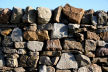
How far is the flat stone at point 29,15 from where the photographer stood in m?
3.98

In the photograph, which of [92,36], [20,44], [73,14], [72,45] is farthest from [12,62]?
[92,36]

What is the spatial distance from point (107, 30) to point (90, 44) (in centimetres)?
56

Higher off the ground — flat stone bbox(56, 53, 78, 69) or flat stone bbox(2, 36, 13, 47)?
flat stone bbox(2, 36, 13, 47)

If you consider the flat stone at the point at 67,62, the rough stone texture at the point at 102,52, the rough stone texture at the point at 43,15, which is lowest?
the flat stone at the point at 67,62

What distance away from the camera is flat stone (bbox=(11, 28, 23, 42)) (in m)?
4.04

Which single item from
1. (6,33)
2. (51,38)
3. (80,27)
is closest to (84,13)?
(80,27)

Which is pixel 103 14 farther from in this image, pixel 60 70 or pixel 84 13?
pixel 60 70

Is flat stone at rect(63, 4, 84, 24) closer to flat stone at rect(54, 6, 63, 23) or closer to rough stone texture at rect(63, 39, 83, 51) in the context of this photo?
flat stone at rect(54, 6, 63, 23)

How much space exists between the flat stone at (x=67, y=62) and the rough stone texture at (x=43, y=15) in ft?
2.95

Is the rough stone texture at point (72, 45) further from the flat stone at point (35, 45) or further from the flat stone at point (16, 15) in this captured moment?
the flat stone at point (16, 15)

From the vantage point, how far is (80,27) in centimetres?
415

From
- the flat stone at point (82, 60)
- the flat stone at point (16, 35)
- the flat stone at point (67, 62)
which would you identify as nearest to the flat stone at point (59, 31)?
the flat stone at point (67, 62)

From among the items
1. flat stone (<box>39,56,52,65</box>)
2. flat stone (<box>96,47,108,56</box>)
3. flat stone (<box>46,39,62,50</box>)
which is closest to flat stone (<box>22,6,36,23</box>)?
flat stone (<box>46,39,62,50</box>)

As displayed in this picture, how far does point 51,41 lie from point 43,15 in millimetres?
628
